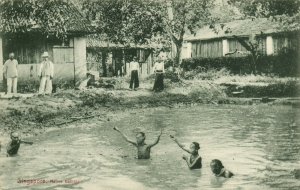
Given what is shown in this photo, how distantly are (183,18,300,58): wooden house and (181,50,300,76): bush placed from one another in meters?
0.93

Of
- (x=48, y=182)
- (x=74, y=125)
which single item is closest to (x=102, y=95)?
(x=74, y=125)

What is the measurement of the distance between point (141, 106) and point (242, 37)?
733 inches

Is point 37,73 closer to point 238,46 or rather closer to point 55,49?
point 55,49

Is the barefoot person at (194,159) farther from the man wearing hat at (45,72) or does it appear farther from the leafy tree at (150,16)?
the leafy tree at (150,16)

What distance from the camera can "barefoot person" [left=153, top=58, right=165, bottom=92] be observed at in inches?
976

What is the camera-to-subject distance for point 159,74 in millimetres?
24859

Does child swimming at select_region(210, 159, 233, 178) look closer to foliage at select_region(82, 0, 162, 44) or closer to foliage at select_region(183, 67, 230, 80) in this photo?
foliage at select_region(82, 0, 162, 44)

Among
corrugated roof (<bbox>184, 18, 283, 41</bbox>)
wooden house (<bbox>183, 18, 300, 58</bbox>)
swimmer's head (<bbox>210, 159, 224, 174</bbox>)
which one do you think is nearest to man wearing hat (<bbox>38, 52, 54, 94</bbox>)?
swimmer's head (<bbox>210, 159, 224, 174</bbox>)

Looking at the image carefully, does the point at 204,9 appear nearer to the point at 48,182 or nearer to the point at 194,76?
the point at 194,76

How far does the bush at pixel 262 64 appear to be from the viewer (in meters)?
30.3

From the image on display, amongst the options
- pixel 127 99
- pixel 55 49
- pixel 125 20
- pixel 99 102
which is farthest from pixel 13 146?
pixel 125 20

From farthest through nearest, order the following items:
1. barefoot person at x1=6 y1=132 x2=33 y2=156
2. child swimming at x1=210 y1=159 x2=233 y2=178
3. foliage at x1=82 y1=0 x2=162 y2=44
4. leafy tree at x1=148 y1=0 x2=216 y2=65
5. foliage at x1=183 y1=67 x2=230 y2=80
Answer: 1. foliage at x1=183 y1=67 x2=230 y2=80
2. foliage at x1=82 y1=0 x2=162 y2=44
3. leafy tree at x1=148 y1=0 x2=216 y2=65
4. barefoot person at x1=6 y1=132 x2=33 y2=156
5. child swimming at x1=210 y1=159 x2=233 y2=178

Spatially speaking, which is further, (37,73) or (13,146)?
(37,73)

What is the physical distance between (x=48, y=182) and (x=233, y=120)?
963cm
